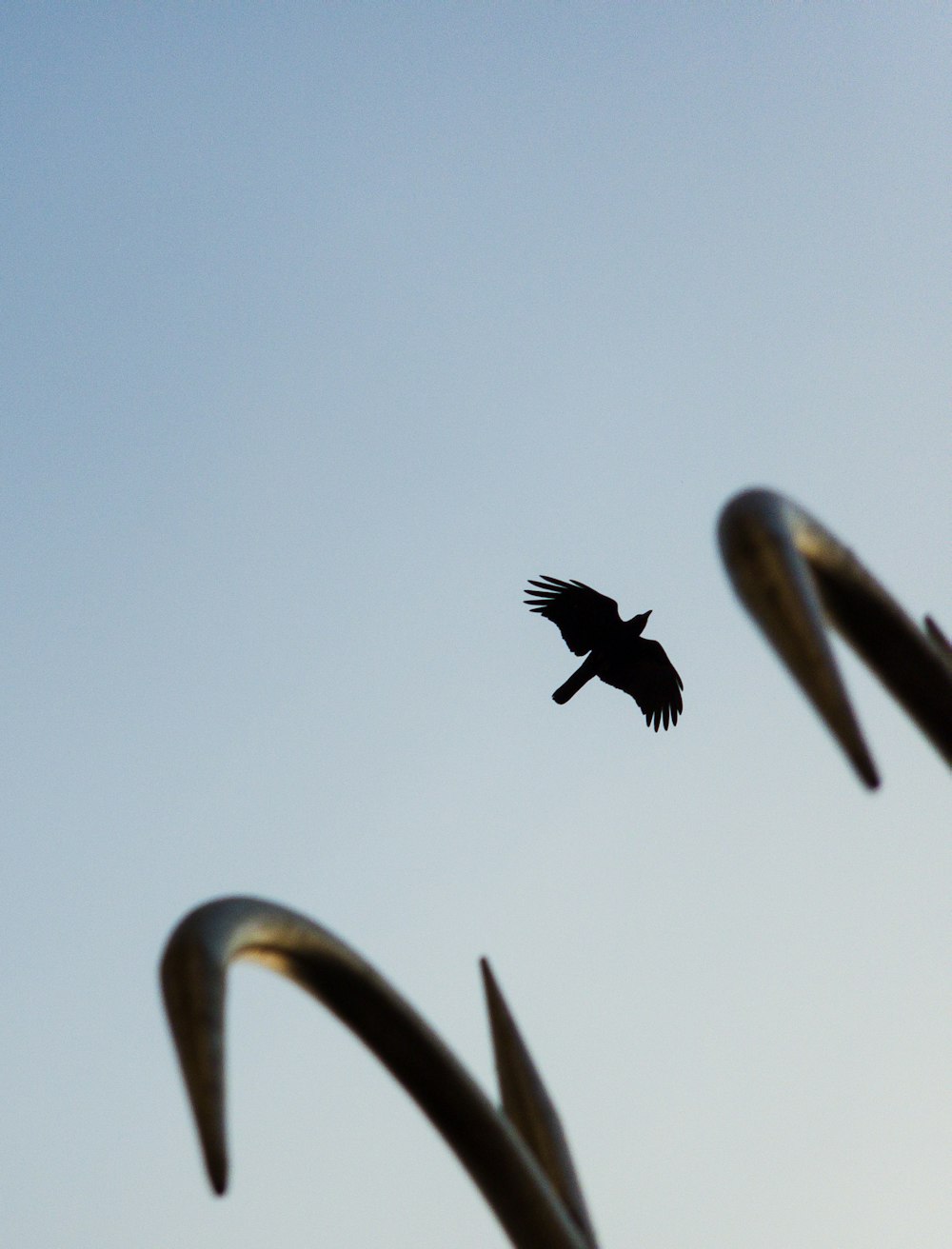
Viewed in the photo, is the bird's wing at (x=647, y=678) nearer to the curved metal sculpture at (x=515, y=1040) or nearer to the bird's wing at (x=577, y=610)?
the bird's wing at (x=577, y=610)

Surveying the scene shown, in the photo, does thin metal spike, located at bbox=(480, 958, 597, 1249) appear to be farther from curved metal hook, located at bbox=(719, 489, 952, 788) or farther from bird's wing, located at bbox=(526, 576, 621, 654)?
bird's wing, located at bbox=(526, 576, 621, 654)

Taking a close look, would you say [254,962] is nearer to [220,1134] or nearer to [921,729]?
[220,1134]

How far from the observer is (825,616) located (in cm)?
913

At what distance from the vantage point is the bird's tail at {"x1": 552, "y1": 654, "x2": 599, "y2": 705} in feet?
66.2

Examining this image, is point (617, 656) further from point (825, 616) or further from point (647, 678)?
point (825, 616)

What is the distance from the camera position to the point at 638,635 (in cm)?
2022

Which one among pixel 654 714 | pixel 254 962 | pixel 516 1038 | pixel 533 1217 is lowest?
pixel 533 1217

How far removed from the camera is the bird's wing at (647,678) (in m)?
19.9

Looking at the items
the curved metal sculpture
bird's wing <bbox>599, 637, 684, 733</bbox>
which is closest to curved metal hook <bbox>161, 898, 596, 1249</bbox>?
the curved metal sculpture

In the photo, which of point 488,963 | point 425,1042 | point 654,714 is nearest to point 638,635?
point 654,714

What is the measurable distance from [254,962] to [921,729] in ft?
12.9

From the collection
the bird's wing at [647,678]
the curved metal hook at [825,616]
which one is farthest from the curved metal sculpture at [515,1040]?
the bird's wing at [647,678]

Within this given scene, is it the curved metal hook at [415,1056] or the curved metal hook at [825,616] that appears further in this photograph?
the curved metal hook at [415,1056]

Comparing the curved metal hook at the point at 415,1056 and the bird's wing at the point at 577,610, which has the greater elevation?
the bird's wing at the point at 577,610
